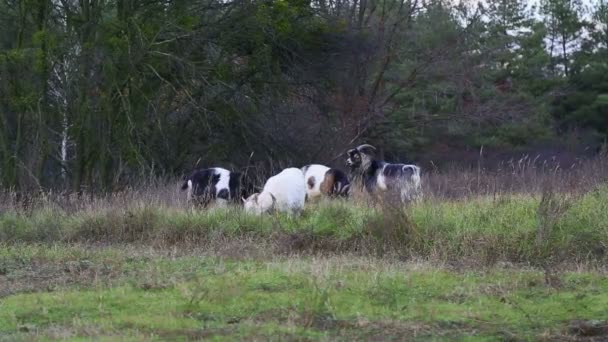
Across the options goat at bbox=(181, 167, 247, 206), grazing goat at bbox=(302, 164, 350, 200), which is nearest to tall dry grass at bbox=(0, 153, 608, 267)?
goat at bbox=(181, 167, 247, 206)

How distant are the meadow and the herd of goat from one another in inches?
19.1

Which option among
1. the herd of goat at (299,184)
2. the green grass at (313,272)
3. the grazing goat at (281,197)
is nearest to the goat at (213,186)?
the herd of goat at (299,184)

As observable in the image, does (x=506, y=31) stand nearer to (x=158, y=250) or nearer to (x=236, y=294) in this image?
(x=158, y=250)

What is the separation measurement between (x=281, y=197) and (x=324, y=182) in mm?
3473

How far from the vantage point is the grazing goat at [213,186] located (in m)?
16.8

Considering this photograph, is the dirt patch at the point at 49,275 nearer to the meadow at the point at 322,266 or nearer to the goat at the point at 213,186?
the meadow at the point at 322,266

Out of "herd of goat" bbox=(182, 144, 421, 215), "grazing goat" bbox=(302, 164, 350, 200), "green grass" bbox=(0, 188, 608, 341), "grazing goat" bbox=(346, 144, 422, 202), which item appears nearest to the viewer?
"green grass" bbox=(0, 188, 608, 341)

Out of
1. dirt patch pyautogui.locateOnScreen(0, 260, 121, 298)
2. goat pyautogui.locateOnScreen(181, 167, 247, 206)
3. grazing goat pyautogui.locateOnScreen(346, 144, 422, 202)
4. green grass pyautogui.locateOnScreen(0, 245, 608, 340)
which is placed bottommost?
dirt patch pyautogui.locateOnScreen(0, 260, 121, 298)

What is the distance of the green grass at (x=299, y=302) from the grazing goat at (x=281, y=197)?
389cm

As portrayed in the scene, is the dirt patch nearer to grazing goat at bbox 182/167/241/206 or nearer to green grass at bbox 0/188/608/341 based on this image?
green grass at bbox 0/188/608/341

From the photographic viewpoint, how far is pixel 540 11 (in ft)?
165

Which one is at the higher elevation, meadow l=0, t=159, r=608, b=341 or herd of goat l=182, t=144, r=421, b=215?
herd of goat l=182, t=144, r=421, b=215

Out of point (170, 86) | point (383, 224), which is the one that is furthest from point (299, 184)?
point (170, 86)

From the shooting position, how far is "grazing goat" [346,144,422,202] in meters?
16.6
